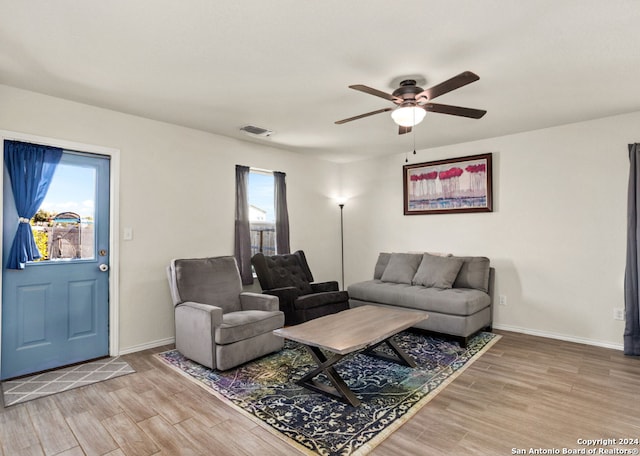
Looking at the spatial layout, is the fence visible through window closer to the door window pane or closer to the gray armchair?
the gray armchair

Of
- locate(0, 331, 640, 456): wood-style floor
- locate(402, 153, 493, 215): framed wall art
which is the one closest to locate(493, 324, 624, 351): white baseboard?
locate(0, 331, 640, 456): wood-style floor

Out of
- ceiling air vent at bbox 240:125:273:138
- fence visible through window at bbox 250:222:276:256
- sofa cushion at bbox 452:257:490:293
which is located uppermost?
ceiling air vent at bbox 240:125:273:138

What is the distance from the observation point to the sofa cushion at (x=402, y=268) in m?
4.62

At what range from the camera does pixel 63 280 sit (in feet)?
10.6

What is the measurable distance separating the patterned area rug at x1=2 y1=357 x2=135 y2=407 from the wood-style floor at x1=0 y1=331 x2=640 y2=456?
5.4 inches

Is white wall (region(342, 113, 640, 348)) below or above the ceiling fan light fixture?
below

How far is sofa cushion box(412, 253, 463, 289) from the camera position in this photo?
4.26 metres

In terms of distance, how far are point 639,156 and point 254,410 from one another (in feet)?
14.0

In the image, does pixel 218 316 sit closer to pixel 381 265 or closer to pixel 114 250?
pixel 114 250

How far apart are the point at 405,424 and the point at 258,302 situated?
1943 millimetres

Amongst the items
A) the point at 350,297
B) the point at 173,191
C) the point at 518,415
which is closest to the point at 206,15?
the point at 173,191

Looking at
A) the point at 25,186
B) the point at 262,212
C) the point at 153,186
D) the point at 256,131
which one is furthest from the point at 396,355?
the point at 25,186

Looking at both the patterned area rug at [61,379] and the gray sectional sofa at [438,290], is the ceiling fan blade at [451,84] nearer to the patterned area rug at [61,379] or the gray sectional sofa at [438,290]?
the gray sectional sofa at [438,290]

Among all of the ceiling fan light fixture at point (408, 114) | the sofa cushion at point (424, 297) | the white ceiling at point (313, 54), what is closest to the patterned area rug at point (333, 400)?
the sofa cushion at point (424, 297)
